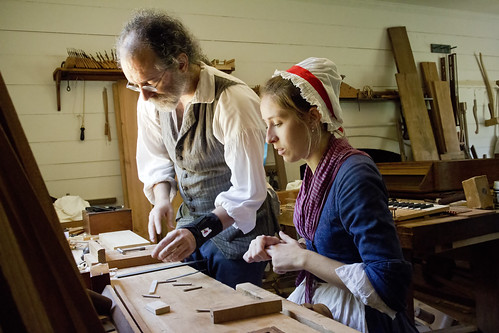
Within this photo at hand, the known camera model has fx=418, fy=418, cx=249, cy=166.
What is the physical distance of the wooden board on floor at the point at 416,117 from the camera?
5387 mm

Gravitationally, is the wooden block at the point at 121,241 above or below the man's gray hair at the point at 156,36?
below

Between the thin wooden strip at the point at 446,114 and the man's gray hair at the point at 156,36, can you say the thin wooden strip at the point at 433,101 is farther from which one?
the man's gray hair at the point at 156,36

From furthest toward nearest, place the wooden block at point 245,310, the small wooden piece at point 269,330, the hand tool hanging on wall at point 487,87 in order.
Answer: the hand tool hanging on wall at point 487,87
the wooden block at point 245,310
the small wooden piece at point 269,330

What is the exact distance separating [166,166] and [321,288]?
107cm

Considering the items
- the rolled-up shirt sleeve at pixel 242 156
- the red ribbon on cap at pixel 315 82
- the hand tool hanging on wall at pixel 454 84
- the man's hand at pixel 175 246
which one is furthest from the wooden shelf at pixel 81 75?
the hand tool hanging on wall at pixel 454 84

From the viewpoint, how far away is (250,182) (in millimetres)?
1620

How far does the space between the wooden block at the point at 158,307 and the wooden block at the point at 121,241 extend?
2.53ft

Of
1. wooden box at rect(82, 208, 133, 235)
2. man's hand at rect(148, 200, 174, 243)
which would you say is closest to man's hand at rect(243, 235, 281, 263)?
man's hand at rect(148, 200, 174, 243)

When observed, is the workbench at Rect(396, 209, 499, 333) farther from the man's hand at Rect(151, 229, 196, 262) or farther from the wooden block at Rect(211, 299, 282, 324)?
the wooden block at Rect(211, 299, 282, 324)

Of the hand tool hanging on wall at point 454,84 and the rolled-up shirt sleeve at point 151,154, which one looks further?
the hand tool hanging on wall at point 454,84

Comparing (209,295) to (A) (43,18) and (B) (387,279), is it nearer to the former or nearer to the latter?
(B) (387,279)

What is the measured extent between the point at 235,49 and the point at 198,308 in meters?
4.10

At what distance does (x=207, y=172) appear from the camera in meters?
1.80

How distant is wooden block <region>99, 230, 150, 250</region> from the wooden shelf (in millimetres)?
2112
